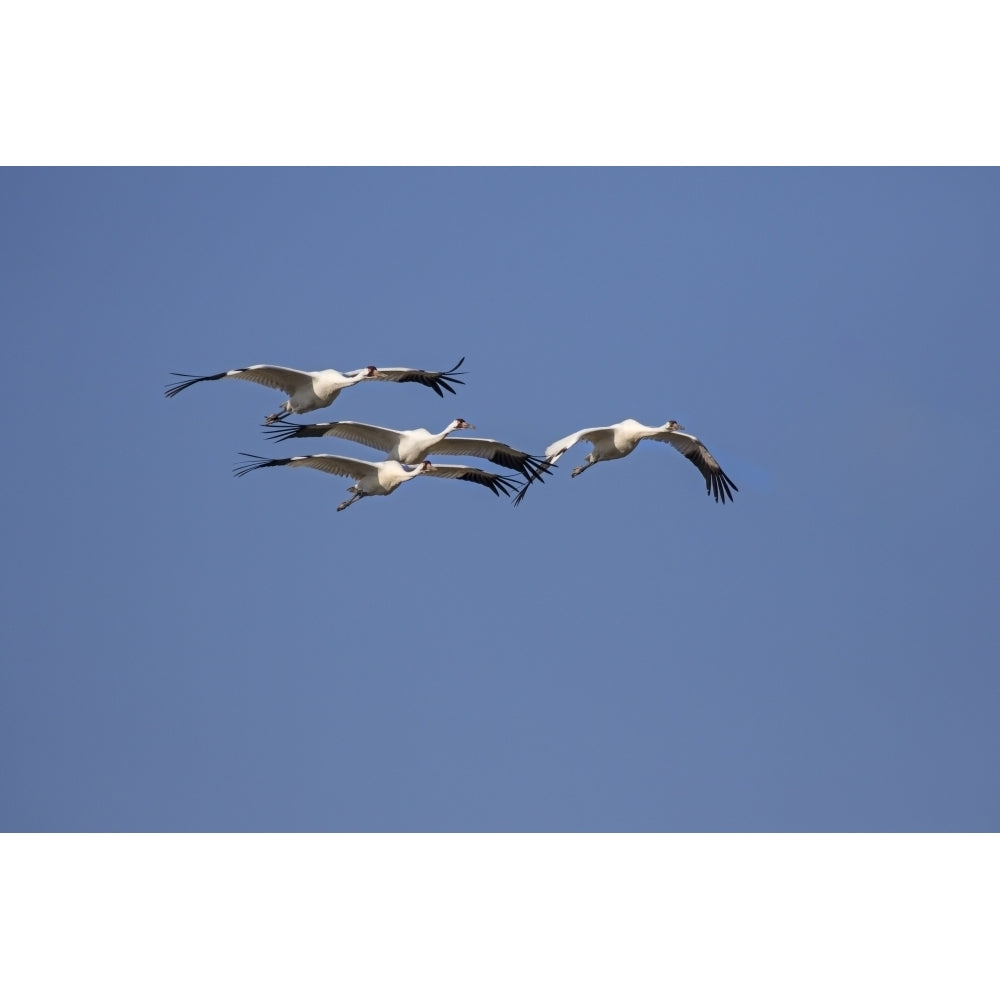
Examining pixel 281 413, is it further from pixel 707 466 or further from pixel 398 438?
pixel 707 466

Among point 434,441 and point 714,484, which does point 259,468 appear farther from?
point 714,484

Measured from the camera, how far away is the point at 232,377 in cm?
2230

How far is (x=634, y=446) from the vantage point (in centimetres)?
2378

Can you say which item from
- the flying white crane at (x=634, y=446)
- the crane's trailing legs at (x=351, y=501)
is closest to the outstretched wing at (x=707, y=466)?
the flying white crane at (x=634, y=446)

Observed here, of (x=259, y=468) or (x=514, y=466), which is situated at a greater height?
(x=514, y=466)

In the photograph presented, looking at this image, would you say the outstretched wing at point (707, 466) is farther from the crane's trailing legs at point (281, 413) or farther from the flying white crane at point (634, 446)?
the crane's trailing legs at point (281, 413)

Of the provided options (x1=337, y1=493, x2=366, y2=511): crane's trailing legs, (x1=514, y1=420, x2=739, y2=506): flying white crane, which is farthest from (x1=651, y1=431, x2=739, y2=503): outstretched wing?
(x1=337, y1=493, x2=366, y2=511): crane's trailing legs

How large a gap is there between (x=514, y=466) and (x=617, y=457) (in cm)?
171

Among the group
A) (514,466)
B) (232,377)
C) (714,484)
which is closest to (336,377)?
(232,377)

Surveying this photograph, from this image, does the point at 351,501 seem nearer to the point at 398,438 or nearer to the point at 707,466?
the point at 398,438

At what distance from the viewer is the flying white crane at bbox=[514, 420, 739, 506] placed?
23.0 m

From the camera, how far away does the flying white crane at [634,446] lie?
23.0m

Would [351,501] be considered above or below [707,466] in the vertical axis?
below

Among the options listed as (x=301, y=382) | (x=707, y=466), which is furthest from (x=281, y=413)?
(x=707, y=466)
